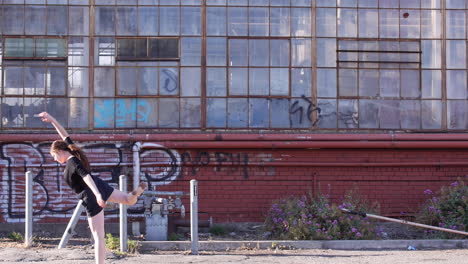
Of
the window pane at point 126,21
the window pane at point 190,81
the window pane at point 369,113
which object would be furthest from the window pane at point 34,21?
the window pane at point 369,113

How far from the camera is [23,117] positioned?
405 inches

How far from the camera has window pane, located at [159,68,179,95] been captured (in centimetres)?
1037

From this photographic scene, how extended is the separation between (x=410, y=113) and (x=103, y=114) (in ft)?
18.2

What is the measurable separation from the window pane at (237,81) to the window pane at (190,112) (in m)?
0.66

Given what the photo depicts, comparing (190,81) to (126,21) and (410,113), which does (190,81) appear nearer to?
(126,21)

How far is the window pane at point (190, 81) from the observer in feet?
34.1

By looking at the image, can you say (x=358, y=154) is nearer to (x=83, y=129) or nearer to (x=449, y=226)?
(x=449, y=226)

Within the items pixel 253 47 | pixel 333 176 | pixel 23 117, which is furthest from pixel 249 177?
pixel 23 117

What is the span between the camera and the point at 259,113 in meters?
10.4

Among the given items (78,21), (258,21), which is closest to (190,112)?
(258,21)

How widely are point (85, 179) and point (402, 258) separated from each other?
4.62 m

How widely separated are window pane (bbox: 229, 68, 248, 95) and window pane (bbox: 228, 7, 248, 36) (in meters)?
0.67

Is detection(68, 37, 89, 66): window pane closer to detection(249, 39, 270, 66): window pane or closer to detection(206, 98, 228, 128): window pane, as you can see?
detection(206, 98, 228, 128): window pane

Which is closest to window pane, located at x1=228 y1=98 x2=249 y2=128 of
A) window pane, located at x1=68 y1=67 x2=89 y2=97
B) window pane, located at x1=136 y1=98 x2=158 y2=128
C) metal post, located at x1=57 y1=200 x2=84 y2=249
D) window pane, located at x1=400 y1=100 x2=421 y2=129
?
window pane, located at x1=136 y1=98 x2=158 y2=128
